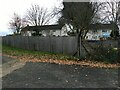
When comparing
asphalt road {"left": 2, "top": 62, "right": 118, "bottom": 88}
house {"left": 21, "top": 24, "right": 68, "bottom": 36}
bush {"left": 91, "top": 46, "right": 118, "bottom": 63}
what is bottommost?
asphalt road {"left": 2, "top": 62, "right": 118, "bottom": 88}

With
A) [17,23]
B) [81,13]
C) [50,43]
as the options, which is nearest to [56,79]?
[50,43]

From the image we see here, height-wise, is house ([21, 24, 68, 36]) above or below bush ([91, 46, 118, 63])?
above

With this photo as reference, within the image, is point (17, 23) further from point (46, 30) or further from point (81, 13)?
point (81, 13)

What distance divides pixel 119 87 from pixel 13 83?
409 cm

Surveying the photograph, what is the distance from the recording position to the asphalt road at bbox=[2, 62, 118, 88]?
35.1 ft

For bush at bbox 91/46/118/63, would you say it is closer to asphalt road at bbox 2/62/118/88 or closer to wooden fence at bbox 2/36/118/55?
wooden fence at bbox 2/36/118/55

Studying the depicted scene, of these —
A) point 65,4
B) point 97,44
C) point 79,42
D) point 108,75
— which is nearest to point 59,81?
point 108,75

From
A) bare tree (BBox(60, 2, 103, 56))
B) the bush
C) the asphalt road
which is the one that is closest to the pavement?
the asphalt road

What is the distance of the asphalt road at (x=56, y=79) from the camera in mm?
10709

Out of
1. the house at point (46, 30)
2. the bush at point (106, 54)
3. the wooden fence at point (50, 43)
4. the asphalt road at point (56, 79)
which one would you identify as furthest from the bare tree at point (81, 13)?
the house at point (46, 30)

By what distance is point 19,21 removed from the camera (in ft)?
279

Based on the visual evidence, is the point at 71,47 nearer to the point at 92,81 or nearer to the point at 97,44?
the point at 97,44

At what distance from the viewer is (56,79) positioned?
11.9 metres

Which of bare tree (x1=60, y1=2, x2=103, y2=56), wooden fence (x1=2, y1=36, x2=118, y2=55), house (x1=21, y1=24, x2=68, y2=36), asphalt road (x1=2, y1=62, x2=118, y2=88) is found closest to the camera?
asphalt road (x1=2, y1=62, x2=118, y2=88)
